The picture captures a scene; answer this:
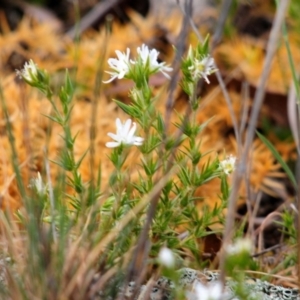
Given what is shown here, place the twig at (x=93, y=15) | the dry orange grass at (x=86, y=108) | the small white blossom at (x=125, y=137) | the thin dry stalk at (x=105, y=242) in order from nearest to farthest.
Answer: the thin dry stalk at (x=105, y=242)
the small white blossom at (x=125, y=137)
the dry orange grass at (x=86, y=108)
the twig at (x=93, y=15)

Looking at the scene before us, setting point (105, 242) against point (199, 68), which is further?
point (199, 68)

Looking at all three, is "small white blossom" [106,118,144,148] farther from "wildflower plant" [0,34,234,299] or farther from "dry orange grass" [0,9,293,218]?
"dry orange grass" [0,9,293,218]

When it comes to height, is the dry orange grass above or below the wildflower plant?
above

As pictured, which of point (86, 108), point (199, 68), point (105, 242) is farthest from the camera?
point (86, 108)

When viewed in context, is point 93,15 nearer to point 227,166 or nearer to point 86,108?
point 86,108

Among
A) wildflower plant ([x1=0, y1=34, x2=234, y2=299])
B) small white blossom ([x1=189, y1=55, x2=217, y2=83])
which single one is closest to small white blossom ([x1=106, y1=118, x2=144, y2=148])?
wildflower plant ([x1=0, y1=34, x2=234, y2=299])

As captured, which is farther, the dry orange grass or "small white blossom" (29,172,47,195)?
the dry orange grass

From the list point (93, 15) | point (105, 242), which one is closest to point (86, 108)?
point (93, 15)

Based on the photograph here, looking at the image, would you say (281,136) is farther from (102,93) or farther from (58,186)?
(58,186)

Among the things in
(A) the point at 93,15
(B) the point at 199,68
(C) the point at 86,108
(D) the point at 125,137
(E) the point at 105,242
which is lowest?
(E) the point at 105,242

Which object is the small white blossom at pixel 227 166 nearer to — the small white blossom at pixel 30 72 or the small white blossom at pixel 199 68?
the small white blossom at pixel 199 68

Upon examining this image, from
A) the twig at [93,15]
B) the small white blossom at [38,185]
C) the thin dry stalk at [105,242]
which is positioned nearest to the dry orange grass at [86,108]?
the twig at [93,15]

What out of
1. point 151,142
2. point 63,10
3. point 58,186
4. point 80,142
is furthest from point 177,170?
point 63,10
